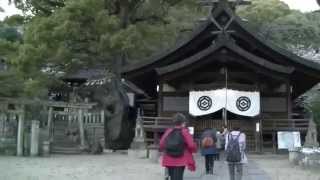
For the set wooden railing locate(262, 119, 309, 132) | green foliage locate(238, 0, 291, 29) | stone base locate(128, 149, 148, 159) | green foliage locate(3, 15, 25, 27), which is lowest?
stone base locate(128, 149, 148, 159)

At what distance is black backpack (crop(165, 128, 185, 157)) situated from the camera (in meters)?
8.22

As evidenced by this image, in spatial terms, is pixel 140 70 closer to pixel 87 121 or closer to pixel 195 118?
pixel 195 118

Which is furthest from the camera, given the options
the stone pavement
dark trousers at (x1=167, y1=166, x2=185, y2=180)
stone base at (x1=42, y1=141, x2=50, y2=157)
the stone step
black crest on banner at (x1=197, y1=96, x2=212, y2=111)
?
the stone step

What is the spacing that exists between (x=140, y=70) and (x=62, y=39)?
3955mm

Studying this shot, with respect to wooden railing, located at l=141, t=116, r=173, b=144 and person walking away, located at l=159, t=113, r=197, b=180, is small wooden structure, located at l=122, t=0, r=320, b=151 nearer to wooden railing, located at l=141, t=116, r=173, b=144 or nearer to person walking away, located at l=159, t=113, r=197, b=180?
wooden railing, located at l=141, t=116, r=173, b=144

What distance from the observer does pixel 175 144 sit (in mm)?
8211

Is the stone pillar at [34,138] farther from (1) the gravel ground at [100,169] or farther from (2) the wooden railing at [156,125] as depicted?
(2) the wooden railing at [156,125]

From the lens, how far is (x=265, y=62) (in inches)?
768

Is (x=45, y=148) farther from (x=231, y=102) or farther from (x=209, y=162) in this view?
(x=209, y=162)

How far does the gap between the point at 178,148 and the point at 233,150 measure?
317cm

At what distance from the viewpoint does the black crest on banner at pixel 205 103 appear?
20219 millimetres

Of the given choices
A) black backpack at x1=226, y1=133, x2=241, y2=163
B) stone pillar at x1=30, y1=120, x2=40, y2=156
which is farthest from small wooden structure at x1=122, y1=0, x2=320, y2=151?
black backpack at x1=226, y1=133, x2=241, y2=163

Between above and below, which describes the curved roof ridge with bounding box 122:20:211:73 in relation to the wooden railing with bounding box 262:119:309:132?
above

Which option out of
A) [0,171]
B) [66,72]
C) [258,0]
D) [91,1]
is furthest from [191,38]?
[258,0]
